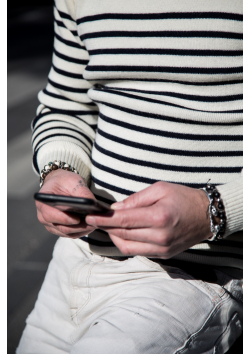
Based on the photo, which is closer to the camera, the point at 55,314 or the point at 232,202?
the point at 232,202

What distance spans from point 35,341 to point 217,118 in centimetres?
65

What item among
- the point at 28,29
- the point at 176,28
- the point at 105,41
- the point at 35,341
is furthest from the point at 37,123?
the point at 28,29

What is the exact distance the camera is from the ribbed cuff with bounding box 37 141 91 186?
75 cm

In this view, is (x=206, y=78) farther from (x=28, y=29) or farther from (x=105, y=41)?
(x=28, y=29)

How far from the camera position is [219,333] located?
65 cm

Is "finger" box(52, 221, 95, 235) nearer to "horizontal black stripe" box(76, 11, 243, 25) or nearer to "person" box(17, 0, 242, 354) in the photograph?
"person" box(17, 0, 242, 354)

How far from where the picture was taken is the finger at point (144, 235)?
0.51m

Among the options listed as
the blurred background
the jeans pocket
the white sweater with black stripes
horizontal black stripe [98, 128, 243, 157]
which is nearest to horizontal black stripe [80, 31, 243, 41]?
the white sweater with black stripes

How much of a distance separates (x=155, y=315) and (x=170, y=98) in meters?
0.43

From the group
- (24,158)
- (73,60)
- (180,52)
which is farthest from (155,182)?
(24,158)

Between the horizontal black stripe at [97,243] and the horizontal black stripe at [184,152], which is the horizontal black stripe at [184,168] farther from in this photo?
the horizontal black stripe at [97,243]

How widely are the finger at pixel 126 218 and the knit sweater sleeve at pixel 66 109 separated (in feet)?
0.94

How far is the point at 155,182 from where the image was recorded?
0.65 meters

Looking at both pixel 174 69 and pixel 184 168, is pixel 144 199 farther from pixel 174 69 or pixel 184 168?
pixel 174 69
